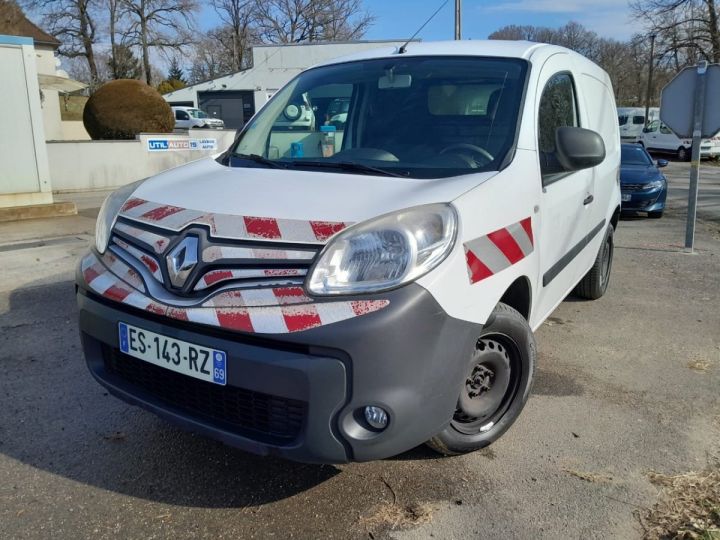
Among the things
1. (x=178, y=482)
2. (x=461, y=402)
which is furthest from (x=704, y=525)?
(x=178, y=482)

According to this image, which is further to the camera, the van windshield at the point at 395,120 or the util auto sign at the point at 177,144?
the util auto sign at the point at 177,144

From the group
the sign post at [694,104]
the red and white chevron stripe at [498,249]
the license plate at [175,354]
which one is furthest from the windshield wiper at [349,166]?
the sign post at [694,104]

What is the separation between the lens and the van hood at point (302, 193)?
234 centimetres

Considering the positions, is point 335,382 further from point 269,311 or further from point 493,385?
point 493,385

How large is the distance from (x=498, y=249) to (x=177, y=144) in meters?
14.4

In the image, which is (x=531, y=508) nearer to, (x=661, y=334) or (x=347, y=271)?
(x=347, y=271)

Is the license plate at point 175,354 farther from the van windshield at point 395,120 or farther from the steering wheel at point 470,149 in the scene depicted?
the steering wheel at point 470,149

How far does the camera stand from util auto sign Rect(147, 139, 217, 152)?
15.1 metres

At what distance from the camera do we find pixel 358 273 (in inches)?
85.0

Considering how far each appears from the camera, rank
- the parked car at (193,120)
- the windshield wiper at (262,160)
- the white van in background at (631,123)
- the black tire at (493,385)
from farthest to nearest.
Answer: the white van in background at (631,123)
the parked car at (193,120)
the windshield wiper at (262,160)
the black tire at (493,385)

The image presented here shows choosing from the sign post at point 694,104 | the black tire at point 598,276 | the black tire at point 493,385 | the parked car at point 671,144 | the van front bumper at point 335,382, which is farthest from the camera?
the parked car at point 671,144

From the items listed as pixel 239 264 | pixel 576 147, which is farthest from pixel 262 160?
pixel 576 147

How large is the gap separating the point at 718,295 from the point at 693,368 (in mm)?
2153

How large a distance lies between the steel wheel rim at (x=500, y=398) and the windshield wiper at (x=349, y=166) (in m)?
0.85
